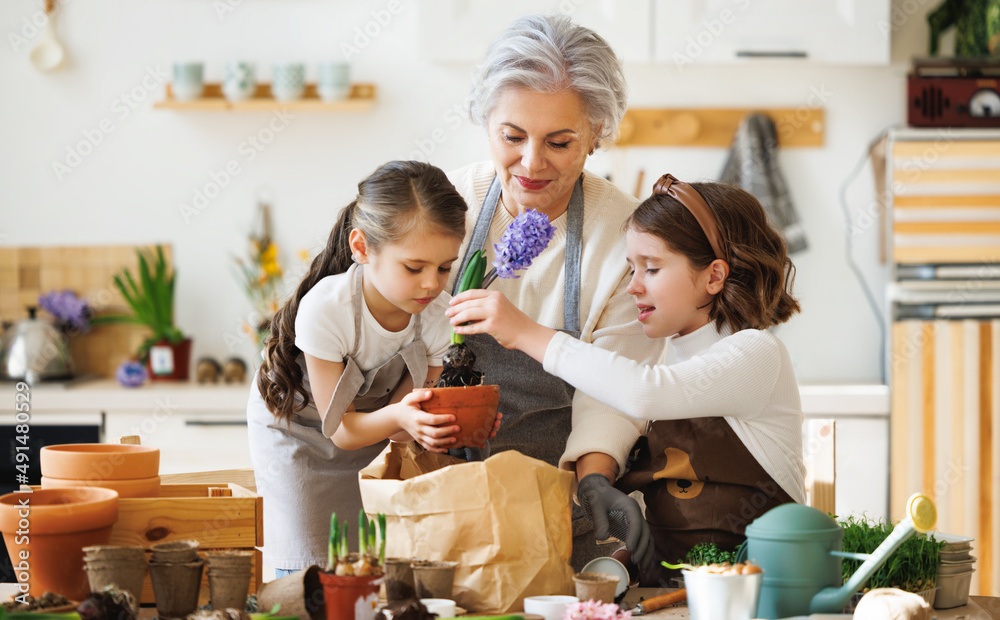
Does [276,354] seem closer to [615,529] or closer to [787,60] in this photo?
[615,529]

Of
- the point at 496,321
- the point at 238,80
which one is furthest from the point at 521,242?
the point at 238,80

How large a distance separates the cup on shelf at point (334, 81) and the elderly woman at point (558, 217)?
1.77m

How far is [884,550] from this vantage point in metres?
0.94

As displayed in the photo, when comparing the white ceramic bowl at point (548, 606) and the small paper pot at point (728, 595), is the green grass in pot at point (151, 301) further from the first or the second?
the small paper pot at point (728, 595)

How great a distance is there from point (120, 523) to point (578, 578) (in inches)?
20.4

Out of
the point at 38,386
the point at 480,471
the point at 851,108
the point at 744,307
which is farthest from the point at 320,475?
the point at 851,108

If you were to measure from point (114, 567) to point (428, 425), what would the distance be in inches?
15.7

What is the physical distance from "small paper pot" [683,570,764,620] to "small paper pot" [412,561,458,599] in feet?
0.84

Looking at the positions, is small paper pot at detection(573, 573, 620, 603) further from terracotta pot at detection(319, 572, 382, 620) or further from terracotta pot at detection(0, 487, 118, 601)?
terracotta pot at detection(0, 487, 118, 601)

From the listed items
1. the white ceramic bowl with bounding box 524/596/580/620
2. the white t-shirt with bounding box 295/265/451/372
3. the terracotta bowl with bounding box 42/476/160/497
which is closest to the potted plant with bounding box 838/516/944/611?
the white ceramic bowl with bounding box 524/596/580/620

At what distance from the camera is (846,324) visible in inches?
135

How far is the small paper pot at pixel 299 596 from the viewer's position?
0.97 metres

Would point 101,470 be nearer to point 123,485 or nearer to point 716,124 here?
point 123,485

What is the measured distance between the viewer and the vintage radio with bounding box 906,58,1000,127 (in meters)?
3.03
